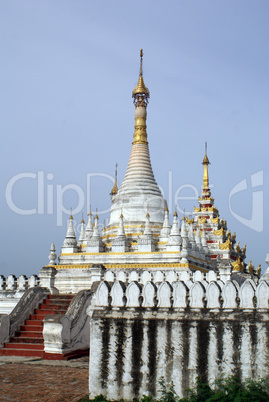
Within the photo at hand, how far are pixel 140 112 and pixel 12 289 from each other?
23.2 meters

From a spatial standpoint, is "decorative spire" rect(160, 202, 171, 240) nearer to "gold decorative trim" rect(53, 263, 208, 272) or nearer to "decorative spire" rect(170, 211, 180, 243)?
"decorative spire" rect(170, 211, 180, 243)

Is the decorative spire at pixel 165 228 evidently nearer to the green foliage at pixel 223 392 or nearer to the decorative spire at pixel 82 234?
the decorative spire at pixel 82 234

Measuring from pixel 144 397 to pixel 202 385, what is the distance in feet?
4.09

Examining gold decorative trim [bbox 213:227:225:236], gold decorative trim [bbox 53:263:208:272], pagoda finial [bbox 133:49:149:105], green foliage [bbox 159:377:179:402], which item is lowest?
green foliage [bbox 159:377:179:402]

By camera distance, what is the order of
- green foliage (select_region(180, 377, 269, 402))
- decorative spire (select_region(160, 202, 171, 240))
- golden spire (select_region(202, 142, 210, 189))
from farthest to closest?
golden spire (select_region(202, 142, 210, 189)) → decorative spire (select_region(160, 202, 171, 240)) → green foliage (select_region(180, 377, 269, 402))

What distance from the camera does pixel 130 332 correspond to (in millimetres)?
9961

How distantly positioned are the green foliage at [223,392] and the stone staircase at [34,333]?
259 inches

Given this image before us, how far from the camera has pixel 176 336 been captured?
955 centimetres

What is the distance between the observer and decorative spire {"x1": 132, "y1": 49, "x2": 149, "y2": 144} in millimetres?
41906

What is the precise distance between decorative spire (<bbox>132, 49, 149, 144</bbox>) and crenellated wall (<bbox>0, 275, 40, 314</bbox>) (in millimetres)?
21532

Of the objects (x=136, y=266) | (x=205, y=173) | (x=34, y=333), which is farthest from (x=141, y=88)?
(x=34, y=333)

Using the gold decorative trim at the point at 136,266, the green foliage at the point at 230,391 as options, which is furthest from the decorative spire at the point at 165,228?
the green foliage at the point at 230,391

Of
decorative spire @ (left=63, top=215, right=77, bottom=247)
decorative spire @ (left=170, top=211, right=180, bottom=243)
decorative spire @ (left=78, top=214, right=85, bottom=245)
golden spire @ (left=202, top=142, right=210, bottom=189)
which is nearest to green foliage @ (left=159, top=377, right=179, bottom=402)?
decorative spire @ (left=170, top=211, right=180, bottom=243)

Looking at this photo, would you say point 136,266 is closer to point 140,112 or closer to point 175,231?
point 175,231
